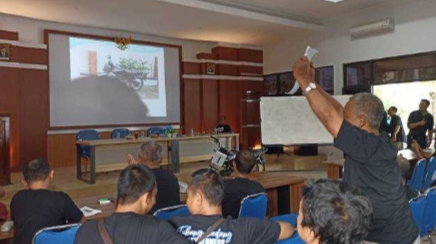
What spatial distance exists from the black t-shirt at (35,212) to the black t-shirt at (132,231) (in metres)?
0.84

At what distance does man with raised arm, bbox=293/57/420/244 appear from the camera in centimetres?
152

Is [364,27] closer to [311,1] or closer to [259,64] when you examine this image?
[311,1]

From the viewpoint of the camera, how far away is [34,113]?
7488 mm

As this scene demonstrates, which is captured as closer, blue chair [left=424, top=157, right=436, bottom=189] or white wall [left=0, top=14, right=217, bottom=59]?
blue chair [left=424, top=157, right=436, bottom=189]

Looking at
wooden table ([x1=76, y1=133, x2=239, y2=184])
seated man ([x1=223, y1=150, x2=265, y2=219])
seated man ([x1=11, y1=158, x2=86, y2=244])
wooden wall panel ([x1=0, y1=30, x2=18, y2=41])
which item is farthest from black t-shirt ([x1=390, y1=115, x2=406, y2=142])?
wooden wall panel ([x1=0, y1=30, x2=18, y2=41])

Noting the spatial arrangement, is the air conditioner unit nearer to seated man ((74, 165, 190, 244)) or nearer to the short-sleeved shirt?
the short-sleeved shirt

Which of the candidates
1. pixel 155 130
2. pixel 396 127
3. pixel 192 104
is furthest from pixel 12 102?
pixel 396 127

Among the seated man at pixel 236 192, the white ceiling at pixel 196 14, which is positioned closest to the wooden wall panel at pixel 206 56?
the white ceiling at pixel 196 14

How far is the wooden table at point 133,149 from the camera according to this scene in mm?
6188

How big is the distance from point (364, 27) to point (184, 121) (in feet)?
16.3

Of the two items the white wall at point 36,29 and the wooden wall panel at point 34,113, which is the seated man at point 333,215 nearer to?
the wooden wall panel at point 34,113

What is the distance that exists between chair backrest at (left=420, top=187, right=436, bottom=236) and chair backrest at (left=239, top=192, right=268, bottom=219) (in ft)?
3.98

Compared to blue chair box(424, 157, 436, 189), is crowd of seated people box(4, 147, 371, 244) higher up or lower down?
higher up

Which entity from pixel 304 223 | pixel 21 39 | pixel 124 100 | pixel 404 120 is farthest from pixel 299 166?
pixel 304 223
